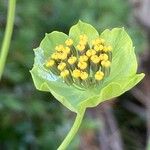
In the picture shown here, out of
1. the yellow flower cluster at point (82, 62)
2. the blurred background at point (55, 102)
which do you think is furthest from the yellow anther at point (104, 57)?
the blurred background at point (55, 102)

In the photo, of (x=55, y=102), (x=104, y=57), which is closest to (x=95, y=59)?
(x=104, y=57)

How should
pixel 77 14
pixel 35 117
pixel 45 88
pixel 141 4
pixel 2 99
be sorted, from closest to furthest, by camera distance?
pixel 45 88 < pixel 2 99 < pixel 35 117 < pixel 77 14 < pixel 141 4

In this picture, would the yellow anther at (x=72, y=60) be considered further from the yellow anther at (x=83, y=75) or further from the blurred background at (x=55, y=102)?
the blurred background at (x=55, y=102)

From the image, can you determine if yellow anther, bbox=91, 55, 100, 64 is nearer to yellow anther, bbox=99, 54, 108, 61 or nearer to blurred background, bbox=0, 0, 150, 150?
yellow anther, bbox=99, 54, 108, 61

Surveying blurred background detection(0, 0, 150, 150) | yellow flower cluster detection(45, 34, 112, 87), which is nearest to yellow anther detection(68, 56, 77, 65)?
yellow flower cluster detection(45, 34, 112, 87)

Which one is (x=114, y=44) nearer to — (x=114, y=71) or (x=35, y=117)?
(x=114, y=71)

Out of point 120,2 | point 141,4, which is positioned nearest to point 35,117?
point 120,2

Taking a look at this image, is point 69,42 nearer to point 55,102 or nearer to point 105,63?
point 105,63
